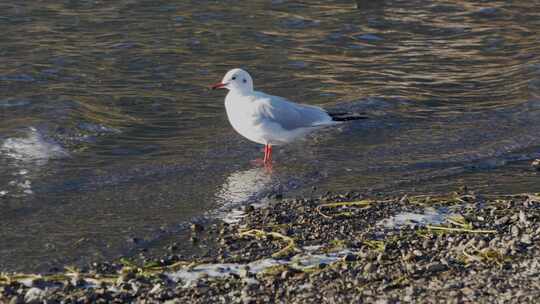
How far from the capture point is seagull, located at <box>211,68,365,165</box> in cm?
912

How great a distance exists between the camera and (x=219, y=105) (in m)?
11.5

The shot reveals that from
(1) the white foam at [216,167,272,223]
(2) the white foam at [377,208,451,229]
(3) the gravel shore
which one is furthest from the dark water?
(2) the white foam at [377,208,451,229]

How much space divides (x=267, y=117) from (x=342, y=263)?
311 centimetres

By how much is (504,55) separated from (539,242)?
26.1ft

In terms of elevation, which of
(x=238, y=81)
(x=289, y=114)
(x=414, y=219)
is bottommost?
(x=414, y=219)

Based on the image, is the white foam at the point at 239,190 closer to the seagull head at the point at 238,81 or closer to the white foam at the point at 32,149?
the seagull head at the point at 238,81

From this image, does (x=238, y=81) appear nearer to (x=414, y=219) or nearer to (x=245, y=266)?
(x=414, y=219)

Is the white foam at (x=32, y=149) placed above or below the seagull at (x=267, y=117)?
below

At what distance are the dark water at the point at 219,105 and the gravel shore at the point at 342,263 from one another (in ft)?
2.07

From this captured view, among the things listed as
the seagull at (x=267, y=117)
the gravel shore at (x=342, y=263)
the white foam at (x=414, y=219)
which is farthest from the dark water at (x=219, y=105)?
the white foam at (x=414, y=219)

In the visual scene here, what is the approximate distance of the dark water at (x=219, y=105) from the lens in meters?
8.15

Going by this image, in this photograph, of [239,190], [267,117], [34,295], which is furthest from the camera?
[267,117]

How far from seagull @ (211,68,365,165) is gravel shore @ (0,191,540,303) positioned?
1569mm

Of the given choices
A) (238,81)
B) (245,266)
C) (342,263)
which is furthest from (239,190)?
(342,263)
